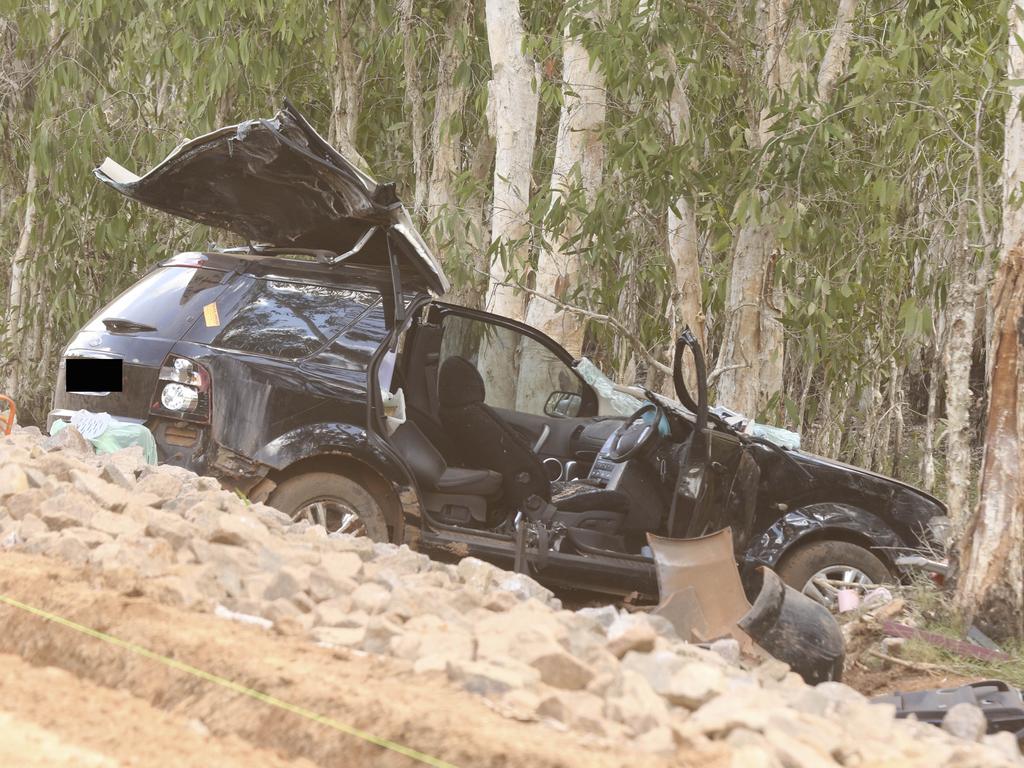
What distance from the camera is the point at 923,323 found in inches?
399

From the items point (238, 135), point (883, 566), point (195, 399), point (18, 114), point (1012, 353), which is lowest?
point (883, 566)

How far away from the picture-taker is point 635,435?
27.2 ft

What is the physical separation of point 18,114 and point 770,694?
16.7m

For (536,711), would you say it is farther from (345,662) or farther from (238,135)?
(238,135)

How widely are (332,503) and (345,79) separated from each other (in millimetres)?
10753

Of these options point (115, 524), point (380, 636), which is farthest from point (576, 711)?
point (115, 524)

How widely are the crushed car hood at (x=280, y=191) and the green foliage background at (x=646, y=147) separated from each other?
3.88 metres

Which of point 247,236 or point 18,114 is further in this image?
point 18,114

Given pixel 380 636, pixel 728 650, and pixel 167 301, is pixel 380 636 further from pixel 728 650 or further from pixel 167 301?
pixel 167 301

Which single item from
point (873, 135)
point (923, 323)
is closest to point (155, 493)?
A: point (923, 323)

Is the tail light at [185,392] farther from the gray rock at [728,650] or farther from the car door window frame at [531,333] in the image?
the gray rock at [728,650]

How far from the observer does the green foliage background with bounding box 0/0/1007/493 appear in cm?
1129

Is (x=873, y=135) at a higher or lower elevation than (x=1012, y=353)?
higher

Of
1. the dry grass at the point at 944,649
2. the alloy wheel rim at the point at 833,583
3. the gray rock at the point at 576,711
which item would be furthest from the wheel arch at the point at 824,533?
the gray rock at the point at 576,711
